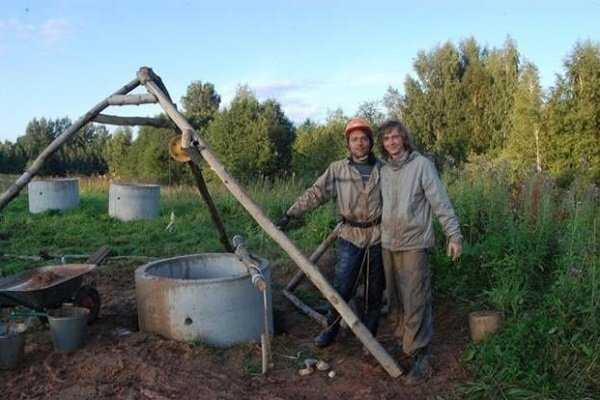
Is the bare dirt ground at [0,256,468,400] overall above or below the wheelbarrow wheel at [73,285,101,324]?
below

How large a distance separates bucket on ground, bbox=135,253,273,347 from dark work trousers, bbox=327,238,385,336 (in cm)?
A: 68

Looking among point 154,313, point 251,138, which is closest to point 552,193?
point 154,313

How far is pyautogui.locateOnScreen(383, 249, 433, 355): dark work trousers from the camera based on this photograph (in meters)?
4.17

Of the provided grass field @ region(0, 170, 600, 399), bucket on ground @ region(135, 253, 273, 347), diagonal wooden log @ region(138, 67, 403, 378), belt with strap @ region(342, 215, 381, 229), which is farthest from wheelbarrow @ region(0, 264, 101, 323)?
grass field @ region(0, 170, 600, 399)

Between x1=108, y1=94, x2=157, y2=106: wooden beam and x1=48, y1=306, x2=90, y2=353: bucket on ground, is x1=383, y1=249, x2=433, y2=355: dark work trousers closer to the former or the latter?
x1=108, y1=94, x2=157, y2=106: wooden beam

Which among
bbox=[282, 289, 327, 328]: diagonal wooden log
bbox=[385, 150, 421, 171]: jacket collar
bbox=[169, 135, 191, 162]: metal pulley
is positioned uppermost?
bbox=[169, 135, 191, 162]: metal pulley

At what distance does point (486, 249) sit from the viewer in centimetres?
538

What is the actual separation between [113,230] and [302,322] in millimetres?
6362

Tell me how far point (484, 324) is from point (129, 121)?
327 cm

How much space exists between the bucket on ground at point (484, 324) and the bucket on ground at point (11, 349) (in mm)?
3311

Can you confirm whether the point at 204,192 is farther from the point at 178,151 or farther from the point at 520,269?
the point at 520,269

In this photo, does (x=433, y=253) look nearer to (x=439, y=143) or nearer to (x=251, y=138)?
(x=251, y=138)

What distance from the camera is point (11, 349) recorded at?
438 cm

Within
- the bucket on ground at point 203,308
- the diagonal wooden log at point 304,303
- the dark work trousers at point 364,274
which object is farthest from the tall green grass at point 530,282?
the bucket on ground at point 203,308
